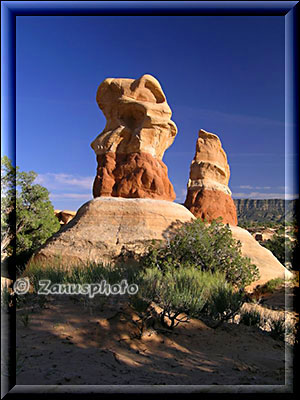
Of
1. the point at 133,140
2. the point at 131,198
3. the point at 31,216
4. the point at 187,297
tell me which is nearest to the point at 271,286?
the point at 131,198

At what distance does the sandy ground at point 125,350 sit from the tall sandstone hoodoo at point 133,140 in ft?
31.8

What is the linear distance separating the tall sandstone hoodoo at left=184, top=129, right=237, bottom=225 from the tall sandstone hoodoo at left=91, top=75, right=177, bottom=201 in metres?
4.35

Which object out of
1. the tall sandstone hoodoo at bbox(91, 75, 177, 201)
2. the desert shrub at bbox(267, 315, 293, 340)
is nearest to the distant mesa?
the tall sandstone hoodoo at bbox(91, 75, 177, 201)

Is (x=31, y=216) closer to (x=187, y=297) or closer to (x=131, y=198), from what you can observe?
(x=131, y=198)

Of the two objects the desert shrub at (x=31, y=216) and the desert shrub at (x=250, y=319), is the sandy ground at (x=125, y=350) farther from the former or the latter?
the desert shrub at (x=31, y=216)

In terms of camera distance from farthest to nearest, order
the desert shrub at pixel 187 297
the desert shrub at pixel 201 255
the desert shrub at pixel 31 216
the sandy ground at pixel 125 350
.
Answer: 1. the desert shrub at pixel 31 216
2. the desert shrub at pixel 201 255
3. the desert shrub at pixel 187 297
4. the sandy ground at pixel 125 350

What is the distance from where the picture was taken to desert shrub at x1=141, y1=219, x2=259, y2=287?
12211 millimetres

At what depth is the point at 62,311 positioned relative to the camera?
699cm

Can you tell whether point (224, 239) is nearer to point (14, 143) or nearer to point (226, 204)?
point (226, 204)

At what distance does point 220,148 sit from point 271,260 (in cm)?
1126

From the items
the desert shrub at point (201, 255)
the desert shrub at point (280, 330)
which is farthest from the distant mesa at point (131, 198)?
the desert shrub at point (280, 330)

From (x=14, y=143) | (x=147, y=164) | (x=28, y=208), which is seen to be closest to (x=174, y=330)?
(x=14, y=143)

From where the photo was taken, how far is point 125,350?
5.77 metres

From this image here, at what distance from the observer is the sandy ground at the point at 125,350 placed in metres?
4.71
